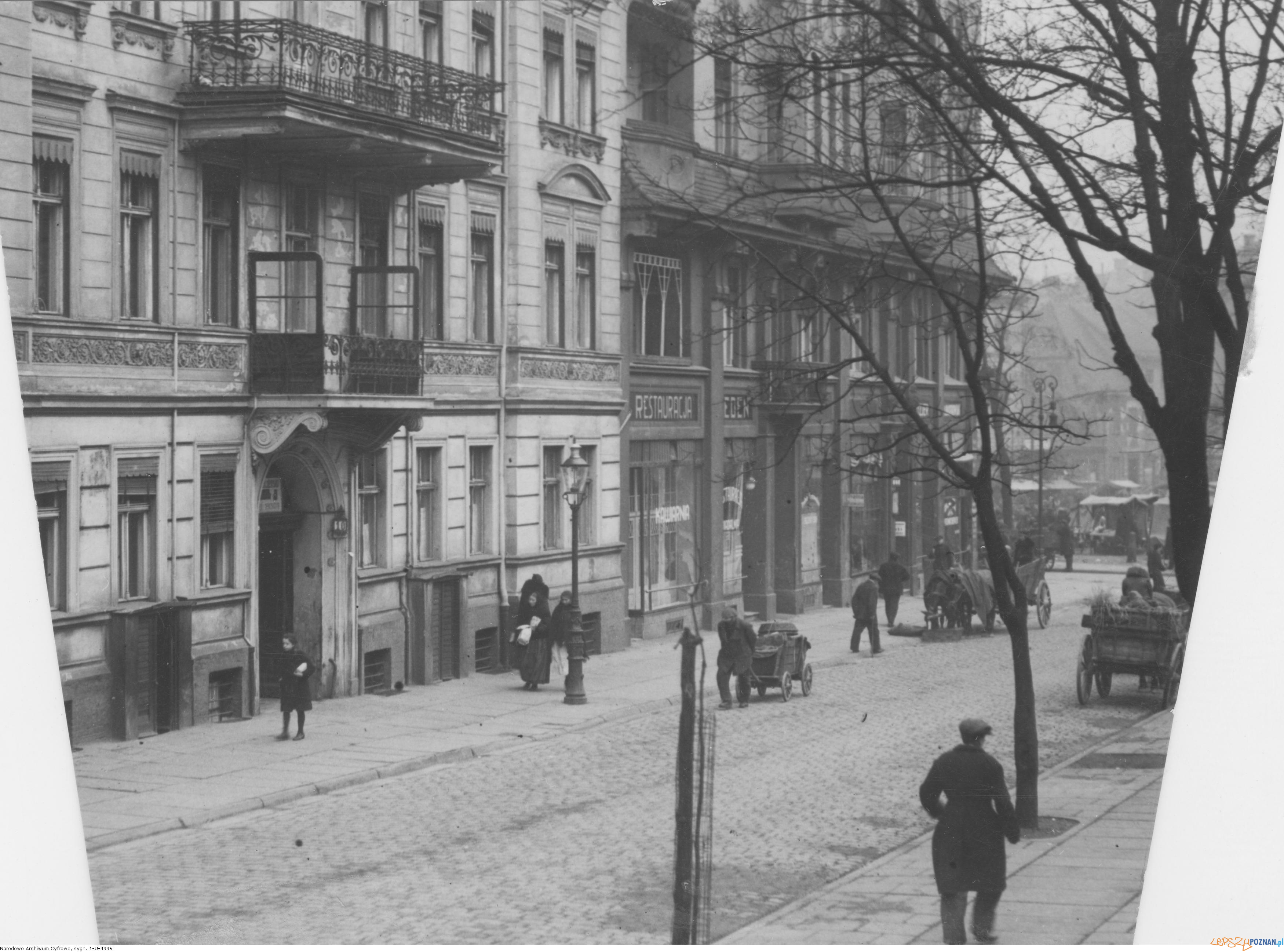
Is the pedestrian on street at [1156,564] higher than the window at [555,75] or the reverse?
the reverse

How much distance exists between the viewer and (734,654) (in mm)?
9641

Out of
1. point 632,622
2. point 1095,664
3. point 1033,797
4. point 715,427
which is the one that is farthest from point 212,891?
point 1095,664

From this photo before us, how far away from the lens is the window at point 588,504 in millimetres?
12211

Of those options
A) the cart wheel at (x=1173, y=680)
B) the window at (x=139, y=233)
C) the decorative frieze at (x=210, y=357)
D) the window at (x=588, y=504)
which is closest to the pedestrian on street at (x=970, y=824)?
the cart wheel at (x=1173, y=680)

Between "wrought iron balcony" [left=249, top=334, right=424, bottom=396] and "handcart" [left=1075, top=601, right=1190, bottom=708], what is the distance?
7.30 metres

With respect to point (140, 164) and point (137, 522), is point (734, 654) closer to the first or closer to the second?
point (137, 522)

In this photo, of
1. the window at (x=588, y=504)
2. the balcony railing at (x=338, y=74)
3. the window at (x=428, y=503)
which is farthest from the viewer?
the window at (x=428, y=503)

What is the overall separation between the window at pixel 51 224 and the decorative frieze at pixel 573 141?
11.6 ft

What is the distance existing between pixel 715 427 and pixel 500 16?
6.61 meters

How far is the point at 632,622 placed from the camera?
1125 cm

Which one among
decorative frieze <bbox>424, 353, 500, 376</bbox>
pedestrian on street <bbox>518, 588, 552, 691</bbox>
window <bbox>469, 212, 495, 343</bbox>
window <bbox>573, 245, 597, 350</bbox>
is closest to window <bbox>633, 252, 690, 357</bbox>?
window <bbox>573, 245, 597, 350</bbox>

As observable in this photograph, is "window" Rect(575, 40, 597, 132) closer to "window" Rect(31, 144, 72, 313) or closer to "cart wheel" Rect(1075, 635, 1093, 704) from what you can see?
"window" Rect(31, 144, 72, 313)

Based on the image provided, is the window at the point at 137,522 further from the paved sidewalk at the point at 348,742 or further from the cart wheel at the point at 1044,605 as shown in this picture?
the cart wheel at the point at 1044,605

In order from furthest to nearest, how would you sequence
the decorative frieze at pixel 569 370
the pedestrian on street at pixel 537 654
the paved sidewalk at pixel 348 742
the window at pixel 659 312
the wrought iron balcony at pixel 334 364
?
the pedestrian on street at pixel 537 654 < the wrought iron balcony at pixel 334 364 < the decorative frieze at pixel 569 370 < the window at pixel 659 312 < the paved sidewalk at pixel 348 742
